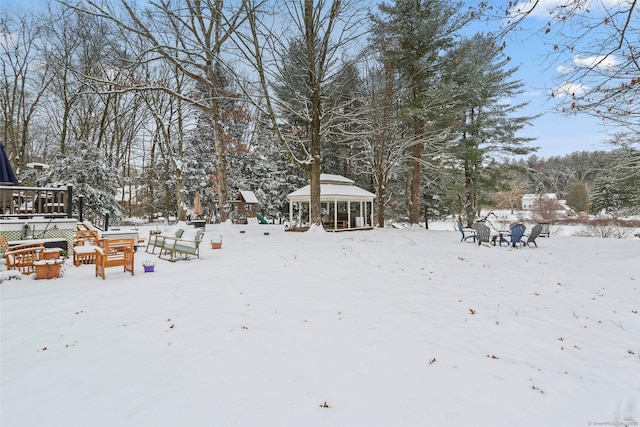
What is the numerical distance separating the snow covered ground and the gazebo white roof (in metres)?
10.8

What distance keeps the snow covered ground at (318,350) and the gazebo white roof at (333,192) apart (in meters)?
A: 10.8

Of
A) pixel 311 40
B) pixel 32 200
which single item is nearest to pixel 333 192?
pixel 311 40

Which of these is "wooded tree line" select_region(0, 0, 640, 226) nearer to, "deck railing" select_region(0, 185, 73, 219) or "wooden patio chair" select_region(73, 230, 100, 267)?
"deck railing" select_region(0, 185, 73, 219)

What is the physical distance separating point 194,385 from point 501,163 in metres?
21.4

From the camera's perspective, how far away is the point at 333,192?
17141 mm

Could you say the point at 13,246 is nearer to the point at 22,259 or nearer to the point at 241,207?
the point at 22,259

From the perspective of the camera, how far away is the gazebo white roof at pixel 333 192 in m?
17.1

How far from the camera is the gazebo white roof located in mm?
17109

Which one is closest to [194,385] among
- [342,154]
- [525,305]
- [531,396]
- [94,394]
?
[94,394]

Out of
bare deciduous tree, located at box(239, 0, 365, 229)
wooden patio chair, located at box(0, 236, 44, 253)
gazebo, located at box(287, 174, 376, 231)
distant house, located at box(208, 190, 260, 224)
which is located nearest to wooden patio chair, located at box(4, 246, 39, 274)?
wooden patio chair, located at box(0, 236, 44, 253)

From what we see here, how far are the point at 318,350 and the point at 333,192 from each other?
46.3 feet

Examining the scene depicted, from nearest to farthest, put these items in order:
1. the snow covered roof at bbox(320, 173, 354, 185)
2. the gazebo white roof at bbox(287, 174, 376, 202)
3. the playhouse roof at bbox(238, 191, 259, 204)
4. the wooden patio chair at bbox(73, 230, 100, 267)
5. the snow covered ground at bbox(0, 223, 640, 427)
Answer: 1. the snow covered ground at bbox(0, 223, 640, 427)
2. the wooden patio chair at bbox(73, 230, 100, 267)
3. the gazebo white roof at bbox(287, 174, 376, 202)
4. the snow covered roof at bbox(320, 173, 354, 185)
5. the playhouse roof at bbox(238, 191, 259, 204)

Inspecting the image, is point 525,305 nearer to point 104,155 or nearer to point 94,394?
point 94,394

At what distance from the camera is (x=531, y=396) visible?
2564 millimetres
